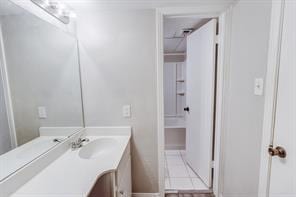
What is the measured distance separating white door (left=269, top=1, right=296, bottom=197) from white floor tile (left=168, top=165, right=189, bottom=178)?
1402 millimetres

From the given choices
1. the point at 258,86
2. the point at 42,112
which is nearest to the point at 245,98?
the point at 258,86

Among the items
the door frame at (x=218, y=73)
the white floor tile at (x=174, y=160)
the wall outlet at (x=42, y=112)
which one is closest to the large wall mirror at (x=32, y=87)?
the wall outlet at (x=42, y=112)

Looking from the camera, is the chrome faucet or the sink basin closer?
the chrome faucet

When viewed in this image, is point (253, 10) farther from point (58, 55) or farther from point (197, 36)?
point (58, 55)

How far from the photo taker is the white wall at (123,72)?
1.50 m

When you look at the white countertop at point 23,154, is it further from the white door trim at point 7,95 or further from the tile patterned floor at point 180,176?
the tile patterned floor at point 180,176

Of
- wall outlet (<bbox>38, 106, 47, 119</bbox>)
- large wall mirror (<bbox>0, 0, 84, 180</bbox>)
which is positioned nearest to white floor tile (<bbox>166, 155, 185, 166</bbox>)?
large wall mirror (<bbox>0, 0, 84, 180</bbox>)

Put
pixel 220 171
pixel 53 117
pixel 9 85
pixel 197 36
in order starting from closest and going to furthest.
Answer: pixel 9 85 → pixel 53 117 → pixel 220 171 → pixel 197 36

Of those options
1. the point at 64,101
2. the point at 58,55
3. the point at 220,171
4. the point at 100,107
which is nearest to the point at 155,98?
the point at 100,107

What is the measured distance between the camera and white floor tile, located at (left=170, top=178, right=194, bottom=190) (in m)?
1.93

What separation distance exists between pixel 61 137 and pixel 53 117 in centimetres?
19

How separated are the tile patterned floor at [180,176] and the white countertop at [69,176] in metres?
1.18

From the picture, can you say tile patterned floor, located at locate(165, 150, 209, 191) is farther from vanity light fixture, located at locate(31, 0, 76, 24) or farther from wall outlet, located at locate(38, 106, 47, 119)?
vanity light fixture, located at locate(31, 0, 76, 24)

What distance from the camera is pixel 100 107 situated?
1.62 meters
